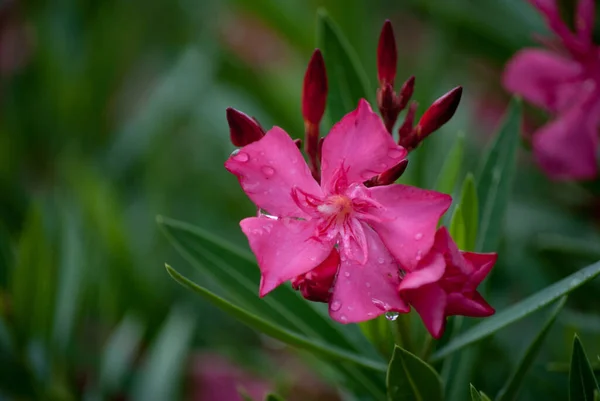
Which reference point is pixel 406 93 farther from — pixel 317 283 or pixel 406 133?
pixel 317 283

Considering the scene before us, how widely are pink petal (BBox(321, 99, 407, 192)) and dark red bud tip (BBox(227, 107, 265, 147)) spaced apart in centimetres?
8

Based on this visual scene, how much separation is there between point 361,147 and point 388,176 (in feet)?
0.21

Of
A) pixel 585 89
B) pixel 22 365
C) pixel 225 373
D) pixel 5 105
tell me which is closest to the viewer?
pixel 585 89

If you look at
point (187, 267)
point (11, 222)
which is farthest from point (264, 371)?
point (11, 222)

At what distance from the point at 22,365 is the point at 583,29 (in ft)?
3.26

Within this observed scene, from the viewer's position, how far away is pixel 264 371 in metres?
1.36

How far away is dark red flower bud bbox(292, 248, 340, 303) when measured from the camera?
0.68 metres

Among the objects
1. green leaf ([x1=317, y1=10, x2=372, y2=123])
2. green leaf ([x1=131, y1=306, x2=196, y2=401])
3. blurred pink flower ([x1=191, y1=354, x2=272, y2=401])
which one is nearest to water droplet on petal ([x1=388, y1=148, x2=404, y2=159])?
green leaf ([x1=317, y1=10, x2=372, y2=123])

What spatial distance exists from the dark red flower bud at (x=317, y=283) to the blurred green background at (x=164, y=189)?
35cm

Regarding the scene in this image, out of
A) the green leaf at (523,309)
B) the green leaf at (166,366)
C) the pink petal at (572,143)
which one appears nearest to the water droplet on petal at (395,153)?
the green leaf at (523,309)

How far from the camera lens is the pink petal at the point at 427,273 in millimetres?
625

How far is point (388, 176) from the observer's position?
2.44 ft

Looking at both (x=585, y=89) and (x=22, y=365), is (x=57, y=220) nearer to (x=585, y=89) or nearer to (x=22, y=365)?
(x=22, y=365)

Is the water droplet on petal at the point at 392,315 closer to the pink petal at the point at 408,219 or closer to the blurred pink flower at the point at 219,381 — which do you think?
the pink petal at the point at 408,219
